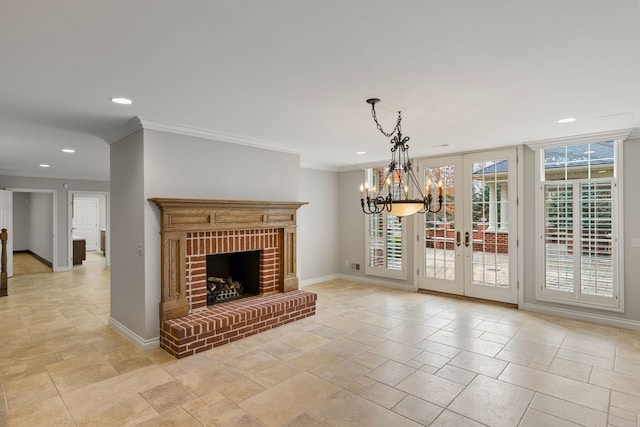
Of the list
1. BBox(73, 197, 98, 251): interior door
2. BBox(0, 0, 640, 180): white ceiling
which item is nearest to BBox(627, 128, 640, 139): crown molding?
A: BBox(0, 0, 640, 180): white ceiling

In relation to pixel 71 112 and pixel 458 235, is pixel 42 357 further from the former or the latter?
pixel 458 235

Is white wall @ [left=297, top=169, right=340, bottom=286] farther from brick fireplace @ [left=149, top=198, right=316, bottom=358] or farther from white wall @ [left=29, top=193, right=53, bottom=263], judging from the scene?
white wall @ [left=29, top=193, right=53, bottom=263]

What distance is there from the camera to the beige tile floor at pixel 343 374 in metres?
2.52

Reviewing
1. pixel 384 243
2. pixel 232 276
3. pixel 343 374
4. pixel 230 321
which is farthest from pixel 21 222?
pixel 343 374

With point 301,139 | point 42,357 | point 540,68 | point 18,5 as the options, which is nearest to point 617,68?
point 540,68

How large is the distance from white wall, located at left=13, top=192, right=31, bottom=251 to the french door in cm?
1241

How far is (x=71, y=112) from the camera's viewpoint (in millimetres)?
3348

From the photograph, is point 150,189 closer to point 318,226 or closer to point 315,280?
point 318,226

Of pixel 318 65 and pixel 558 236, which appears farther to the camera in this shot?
pixel 558 236

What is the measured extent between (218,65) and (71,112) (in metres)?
1.96

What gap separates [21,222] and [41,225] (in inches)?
95.5

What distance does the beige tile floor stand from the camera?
2516 mm

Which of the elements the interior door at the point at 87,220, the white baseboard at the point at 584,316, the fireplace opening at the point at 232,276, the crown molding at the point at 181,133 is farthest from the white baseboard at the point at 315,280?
the interior door at the point at 87,220

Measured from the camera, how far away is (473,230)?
559 cm
